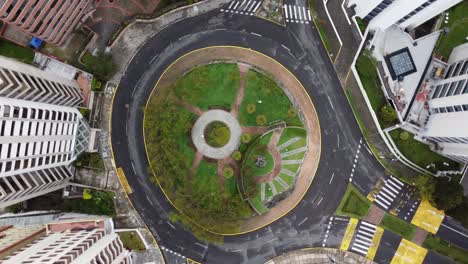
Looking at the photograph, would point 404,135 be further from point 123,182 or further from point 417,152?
point 123,182

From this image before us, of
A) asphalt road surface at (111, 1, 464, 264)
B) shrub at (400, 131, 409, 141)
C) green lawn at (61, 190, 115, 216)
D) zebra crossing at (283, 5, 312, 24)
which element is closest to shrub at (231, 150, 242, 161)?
asphalt road surface at (111, 1, 464, 264)

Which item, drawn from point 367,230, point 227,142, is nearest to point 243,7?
point 227,142

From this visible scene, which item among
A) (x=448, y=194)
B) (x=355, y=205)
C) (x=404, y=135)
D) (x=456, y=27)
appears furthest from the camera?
(x=355, y=205)

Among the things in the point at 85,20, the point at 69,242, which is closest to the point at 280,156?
the point at 69,242

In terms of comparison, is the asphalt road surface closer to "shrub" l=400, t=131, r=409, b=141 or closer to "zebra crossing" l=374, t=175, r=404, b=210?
"zebra crossing" l=374, t=175, r=404, b=210

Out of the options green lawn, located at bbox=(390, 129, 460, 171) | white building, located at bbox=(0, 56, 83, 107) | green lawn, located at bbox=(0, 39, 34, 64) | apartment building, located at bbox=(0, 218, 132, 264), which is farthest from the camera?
green lawn, located at bbox=(390, 129, 460, 171)

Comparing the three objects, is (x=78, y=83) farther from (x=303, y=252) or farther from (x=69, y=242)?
(x=303, y=252)
